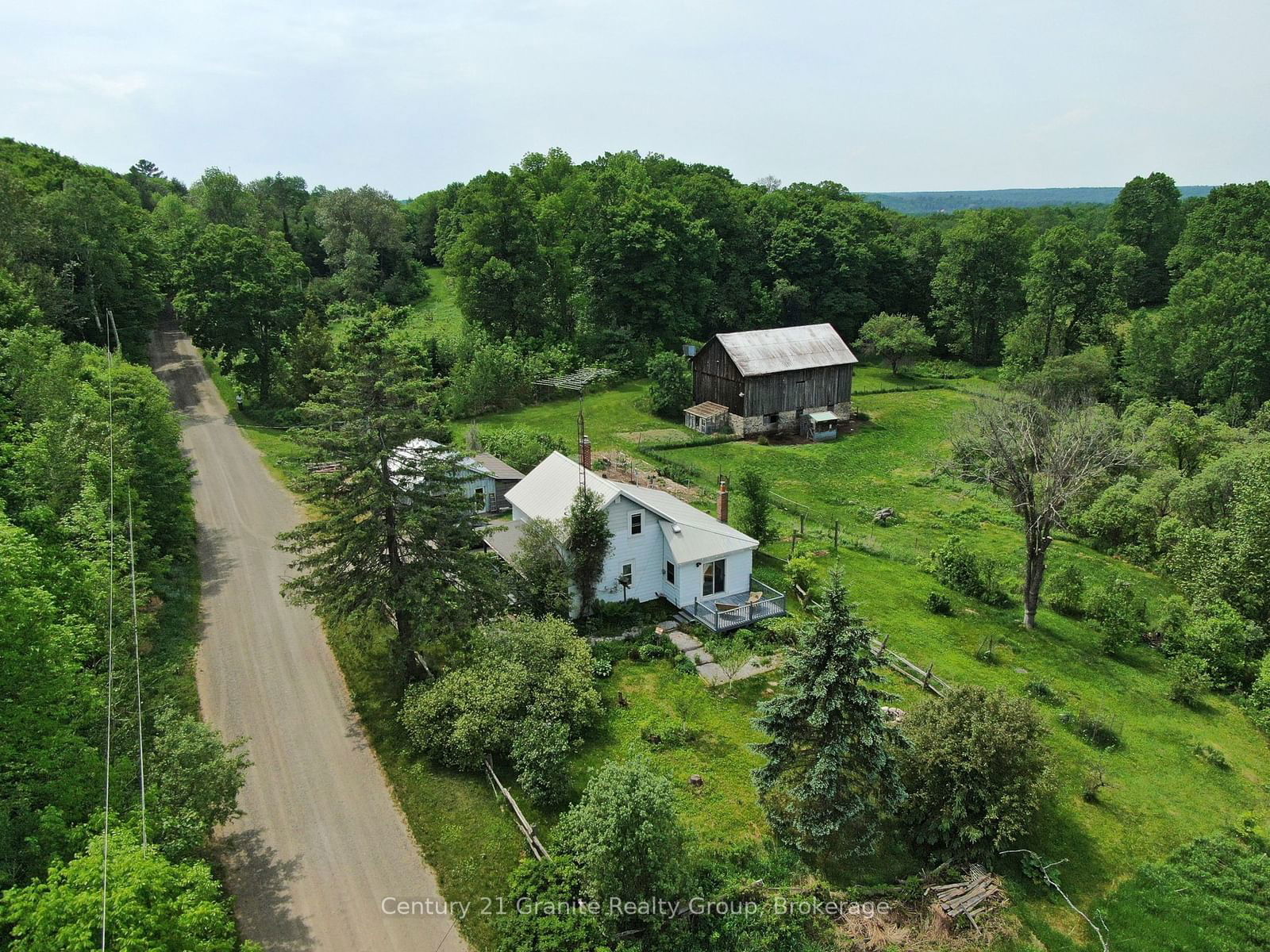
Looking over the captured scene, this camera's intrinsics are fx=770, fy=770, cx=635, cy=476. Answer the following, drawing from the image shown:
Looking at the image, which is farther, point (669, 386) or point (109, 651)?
point (669, 386)

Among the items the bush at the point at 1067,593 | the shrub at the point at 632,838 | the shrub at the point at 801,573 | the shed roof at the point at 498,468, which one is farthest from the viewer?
the shed roof at the point at 498,468

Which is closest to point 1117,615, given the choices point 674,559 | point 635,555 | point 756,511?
point 756,511

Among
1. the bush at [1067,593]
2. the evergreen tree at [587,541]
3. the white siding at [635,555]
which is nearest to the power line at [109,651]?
the evergreen tree at [587,541]

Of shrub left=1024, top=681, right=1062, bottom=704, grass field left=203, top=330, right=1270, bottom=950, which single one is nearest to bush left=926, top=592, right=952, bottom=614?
grass field left=203, top=330, right=1270, bottom=950

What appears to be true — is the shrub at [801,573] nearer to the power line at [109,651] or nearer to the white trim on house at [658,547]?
the white trim on house at [658,547]

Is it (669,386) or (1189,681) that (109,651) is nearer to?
(1189,681)

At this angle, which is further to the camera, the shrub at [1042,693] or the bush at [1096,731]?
the shrub at [1042,693]
